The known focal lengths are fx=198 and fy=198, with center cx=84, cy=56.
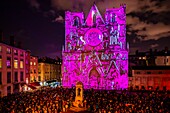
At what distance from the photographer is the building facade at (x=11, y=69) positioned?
38375 millimetres

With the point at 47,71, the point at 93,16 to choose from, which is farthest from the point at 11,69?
the point at 47,71

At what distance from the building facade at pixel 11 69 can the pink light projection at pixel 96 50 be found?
1383 cm

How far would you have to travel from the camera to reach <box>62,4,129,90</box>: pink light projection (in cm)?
5331

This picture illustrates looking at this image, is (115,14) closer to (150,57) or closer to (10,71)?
(150,57)

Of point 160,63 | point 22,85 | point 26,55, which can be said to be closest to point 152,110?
point 22,85

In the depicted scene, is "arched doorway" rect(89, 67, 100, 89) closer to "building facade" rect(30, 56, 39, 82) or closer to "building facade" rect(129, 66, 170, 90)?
"building facade" rect(129, 66, 170, 90)

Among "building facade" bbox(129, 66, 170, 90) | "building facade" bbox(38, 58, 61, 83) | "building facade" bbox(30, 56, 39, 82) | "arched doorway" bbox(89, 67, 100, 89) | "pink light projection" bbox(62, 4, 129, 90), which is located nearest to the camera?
"building facade" bbox(129, 66, 170, 90)

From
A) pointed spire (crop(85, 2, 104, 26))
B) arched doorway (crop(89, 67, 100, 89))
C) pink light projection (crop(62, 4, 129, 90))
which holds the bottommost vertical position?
arched doorway (crop(89, 67, 100, 89))

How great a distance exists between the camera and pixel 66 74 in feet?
189

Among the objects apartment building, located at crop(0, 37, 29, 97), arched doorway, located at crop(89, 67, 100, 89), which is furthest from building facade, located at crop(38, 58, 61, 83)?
arched doorway, located at crop(89, 67, 100, 89)

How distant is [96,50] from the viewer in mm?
55719

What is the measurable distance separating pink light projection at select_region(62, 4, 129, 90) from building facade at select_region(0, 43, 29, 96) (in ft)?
45.4

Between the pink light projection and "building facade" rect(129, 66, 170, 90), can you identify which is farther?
the pink light projection

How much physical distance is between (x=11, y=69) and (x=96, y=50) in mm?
23771
